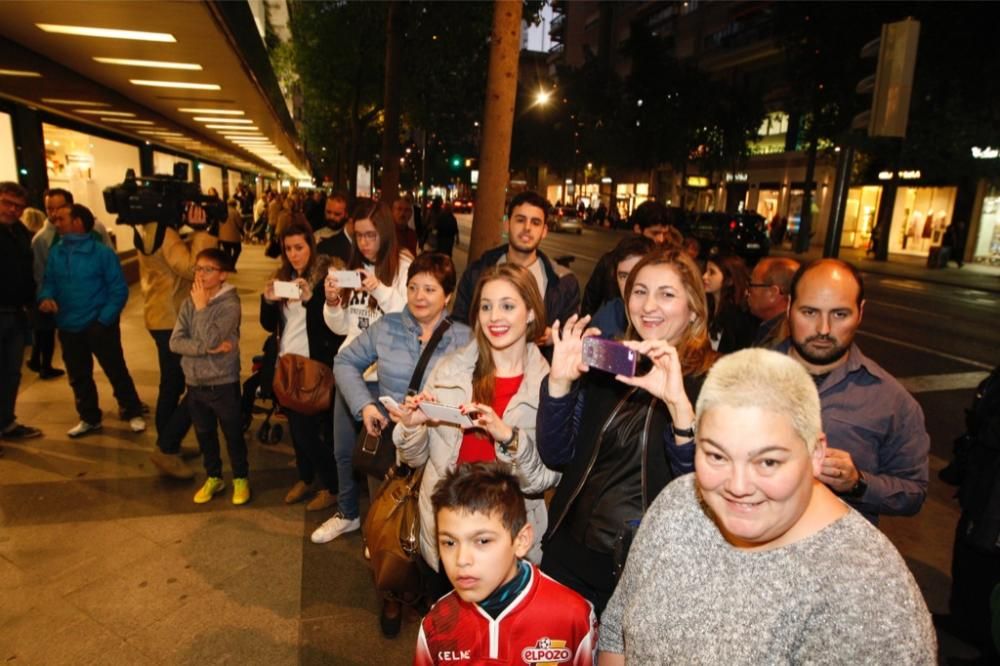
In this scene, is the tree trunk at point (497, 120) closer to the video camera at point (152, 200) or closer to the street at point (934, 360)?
the video camera at point (152, 200)

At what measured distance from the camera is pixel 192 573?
3.67 meters

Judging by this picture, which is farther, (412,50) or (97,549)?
(412,50)

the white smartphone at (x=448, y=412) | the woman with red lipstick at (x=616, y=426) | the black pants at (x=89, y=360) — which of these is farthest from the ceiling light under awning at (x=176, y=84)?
the woman with red lipstick at (x=616, y=426)

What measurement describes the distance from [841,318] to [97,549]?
441cm

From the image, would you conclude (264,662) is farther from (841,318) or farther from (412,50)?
(412,50)

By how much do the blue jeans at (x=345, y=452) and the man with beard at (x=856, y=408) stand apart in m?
2.70

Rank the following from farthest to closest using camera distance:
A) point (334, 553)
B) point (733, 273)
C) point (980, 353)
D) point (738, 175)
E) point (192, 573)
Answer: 1. point (738, 175)
2. point (980, 353)
3. point (733, 273)
4. point (334, 553)
5. point (192, 573)

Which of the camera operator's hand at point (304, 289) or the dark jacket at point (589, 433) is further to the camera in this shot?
the camera operator's hand at point (304, 289)

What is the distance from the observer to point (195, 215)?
5.23 metres

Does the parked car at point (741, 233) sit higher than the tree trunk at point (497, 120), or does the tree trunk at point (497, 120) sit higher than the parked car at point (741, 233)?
the tree trunk at point (497, 120)

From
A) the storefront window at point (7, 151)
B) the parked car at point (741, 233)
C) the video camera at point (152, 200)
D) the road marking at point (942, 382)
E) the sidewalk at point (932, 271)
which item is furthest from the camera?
the parked car at point (741, 233)

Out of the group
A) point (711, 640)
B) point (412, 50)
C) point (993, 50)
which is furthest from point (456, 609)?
point (412, 50)

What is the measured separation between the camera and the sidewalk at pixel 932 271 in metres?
19.8

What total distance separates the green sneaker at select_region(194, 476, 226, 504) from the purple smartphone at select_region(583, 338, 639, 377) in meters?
3.64
